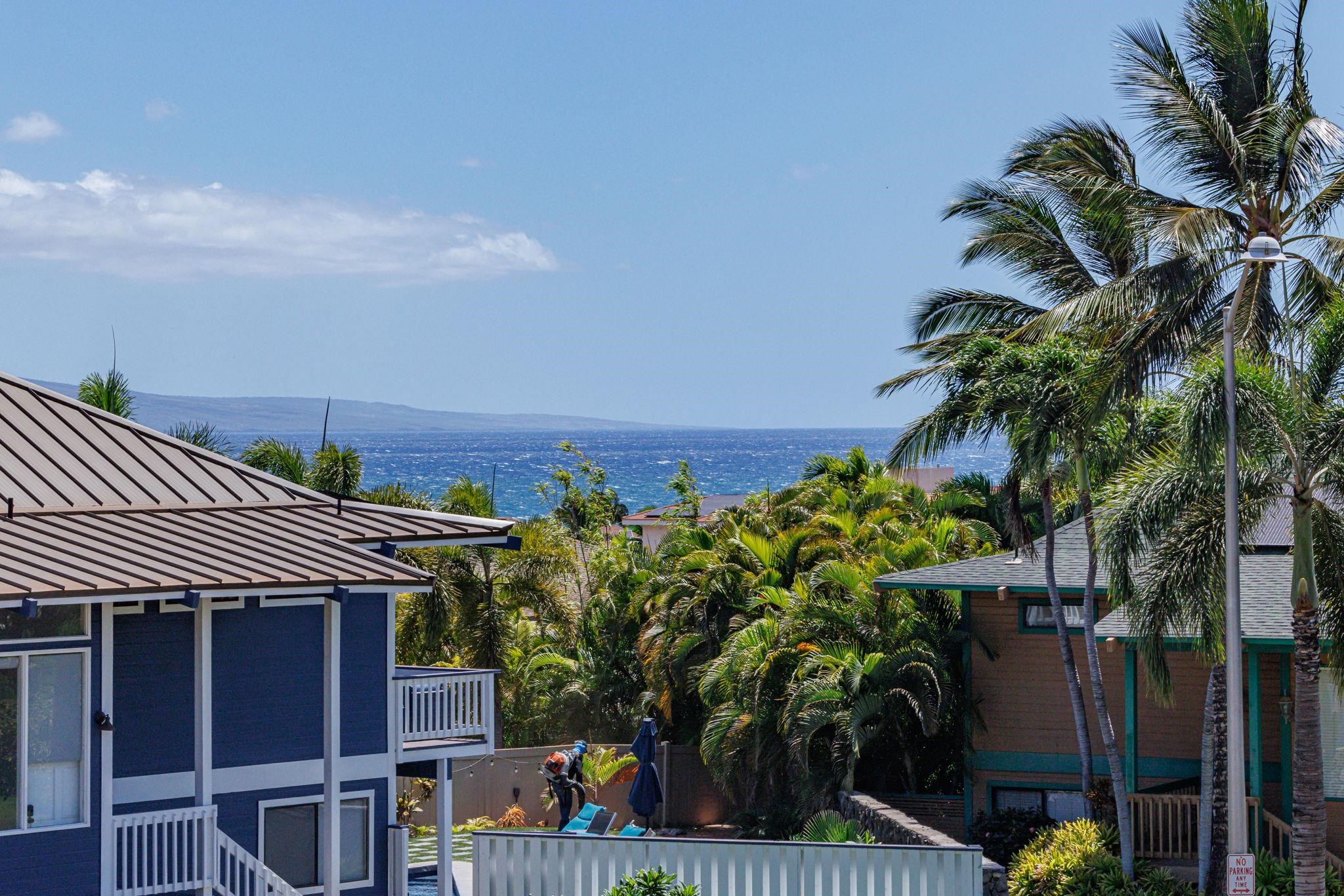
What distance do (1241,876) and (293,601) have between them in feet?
37.7

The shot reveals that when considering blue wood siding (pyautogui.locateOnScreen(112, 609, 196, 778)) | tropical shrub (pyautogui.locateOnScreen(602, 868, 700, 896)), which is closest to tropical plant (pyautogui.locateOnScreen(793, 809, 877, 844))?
tropical shrub (pyautogui.locateOnScreen(602, 868, 700, 896))

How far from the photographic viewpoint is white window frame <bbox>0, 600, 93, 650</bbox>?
1609 centimetres

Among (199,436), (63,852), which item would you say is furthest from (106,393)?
(63,852)

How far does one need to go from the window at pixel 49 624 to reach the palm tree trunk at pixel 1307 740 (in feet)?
45.6

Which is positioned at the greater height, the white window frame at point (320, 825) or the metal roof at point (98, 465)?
the metal roof at point (98, 465)

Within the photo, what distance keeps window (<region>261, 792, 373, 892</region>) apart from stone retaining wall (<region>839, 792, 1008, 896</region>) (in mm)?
6704

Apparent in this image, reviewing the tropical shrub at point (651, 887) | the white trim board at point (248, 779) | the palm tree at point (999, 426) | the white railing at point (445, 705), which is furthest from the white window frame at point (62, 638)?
the palm tree at point (999, 426)

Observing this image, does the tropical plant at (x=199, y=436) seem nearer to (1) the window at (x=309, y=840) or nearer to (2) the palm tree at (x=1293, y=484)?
(1) the window at (x=309, y=840)

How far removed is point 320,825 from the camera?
62.6 feet

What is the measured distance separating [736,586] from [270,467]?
→ 10044mm

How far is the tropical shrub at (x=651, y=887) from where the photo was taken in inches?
635

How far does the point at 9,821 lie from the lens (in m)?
16.2

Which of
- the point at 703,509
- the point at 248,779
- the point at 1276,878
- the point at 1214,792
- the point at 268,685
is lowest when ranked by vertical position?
the point at 1276,878

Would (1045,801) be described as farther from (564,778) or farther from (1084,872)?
(564,778)
